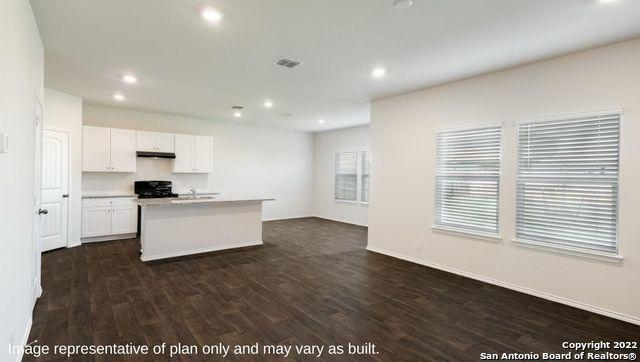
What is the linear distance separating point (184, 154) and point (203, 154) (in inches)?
16.8

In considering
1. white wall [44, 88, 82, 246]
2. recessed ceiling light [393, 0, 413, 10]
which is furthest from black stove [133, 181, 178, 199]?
recessed ceiling light [393, 0, 413, 10]

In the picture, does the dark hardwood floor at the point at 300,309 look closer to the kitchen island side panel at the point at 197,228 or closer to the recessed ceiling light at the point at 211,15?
the kitchen island side panel at the point at 197,228

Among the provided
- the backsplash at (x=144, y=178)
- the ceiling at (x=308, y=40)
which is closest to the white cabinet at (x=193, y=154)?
the backsplash at (x=144, y=178)

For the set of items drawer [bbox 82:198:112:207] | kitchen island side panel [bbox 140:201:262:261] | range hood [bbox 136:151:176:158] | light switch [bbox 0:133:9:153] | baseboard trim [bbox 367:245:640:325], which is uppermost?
range hood [bbox 136:151:176:158]

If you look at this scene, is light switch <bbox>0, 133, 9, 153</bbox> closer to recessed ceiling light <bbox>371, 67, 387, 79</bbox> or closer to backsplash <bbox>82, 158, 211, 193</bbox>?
recessed ceiling light <bbox>371, 67, 387, 79</bbox>

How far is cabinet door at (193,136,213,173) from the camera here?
7.34m

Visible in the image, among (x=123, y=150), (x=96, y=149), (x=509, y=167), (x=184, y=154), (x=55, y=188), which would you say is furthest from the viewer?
(x=184, y=154)

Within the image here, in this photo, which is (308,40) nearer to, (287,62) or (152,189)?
(287,62)

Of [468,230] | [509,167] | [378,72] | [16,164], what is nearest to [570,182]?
[509,167]

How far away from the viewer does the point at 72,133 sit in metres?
5.57

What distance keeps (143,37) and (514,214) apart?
4.55 metres

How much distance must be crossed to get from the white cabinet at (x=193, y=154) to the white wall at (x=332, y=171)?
3.46m

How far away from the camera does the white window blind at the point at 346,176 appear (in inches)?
344

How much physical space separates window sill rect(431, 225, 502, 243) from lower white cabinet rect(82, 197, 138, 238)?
5.66m
